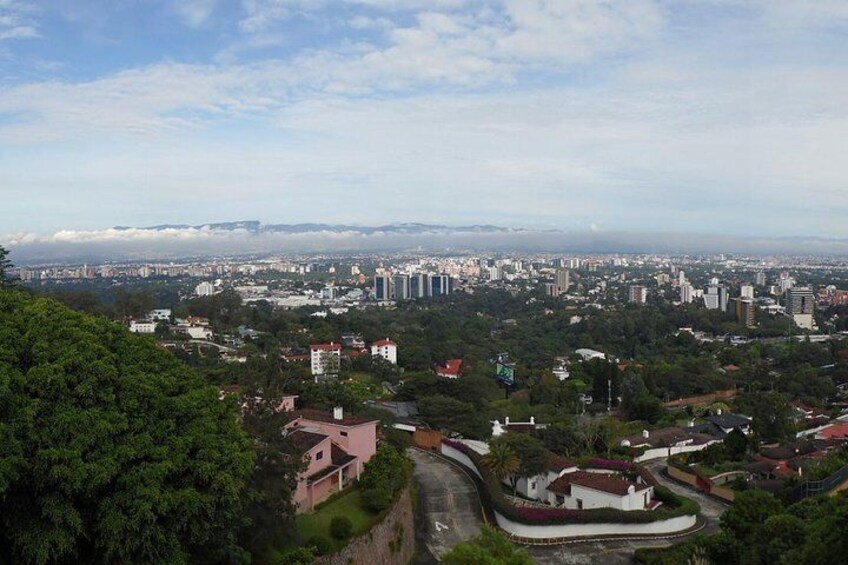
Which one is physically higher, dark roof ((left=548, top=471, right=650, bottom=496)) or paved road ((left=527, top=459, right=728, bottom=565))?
dark roof ((left=548, top=471, right=650, bottom=496))

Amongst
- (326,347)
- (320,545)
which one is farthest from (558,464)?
(326,347)

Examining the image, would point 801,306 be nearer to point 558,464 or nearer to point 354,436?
point 558,464

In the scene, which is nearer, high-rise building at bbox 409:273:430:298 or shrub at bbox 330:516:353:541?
shrub at bbox 330:516:353:541

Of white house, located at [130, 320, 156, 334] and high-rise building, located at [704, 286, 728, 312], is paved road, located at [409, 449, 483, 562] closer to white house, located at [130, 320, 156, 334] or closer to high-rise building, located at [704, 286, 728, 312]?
white house, located at [130, 320, 156, 334]

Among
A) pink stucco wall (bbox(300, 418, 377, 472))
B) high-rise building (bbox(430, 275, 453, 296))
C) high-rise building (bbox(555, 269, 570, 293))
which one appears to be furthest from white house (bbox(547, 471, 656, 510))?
high-rise building (bbox(430, 275, 453, 296))

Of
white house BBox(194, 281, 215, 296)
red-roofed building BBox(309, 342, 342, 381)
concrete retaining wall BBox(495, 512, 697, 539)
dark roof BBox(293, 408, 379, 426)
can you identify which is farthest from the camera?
white house BBox(194, 281, 215, 296)

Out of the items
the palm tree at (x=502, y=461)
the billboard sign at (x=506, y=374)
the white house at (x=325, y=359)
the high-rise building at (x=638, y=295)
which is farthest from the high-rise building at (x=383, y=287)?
the palm tree at (x=502, y=461)

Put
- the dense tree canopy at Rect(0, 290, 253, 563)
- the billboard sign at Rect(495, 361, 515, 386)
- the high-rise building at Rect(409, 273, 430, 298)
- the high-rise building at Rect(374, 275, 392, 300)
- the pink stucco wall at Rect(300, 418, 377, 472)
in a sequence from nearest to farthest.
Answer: the dense tree canopy at Rect(0, 290, 253, 563) < the pink stucco wall at Rect(300, 418, 377, 472) < the billboard sign at Rect(495, 361, 515, 386) < the high-rise building at Rect(374, 275, 392, 300) < the high-rise building at Rect(409, 273, 430, 298)
